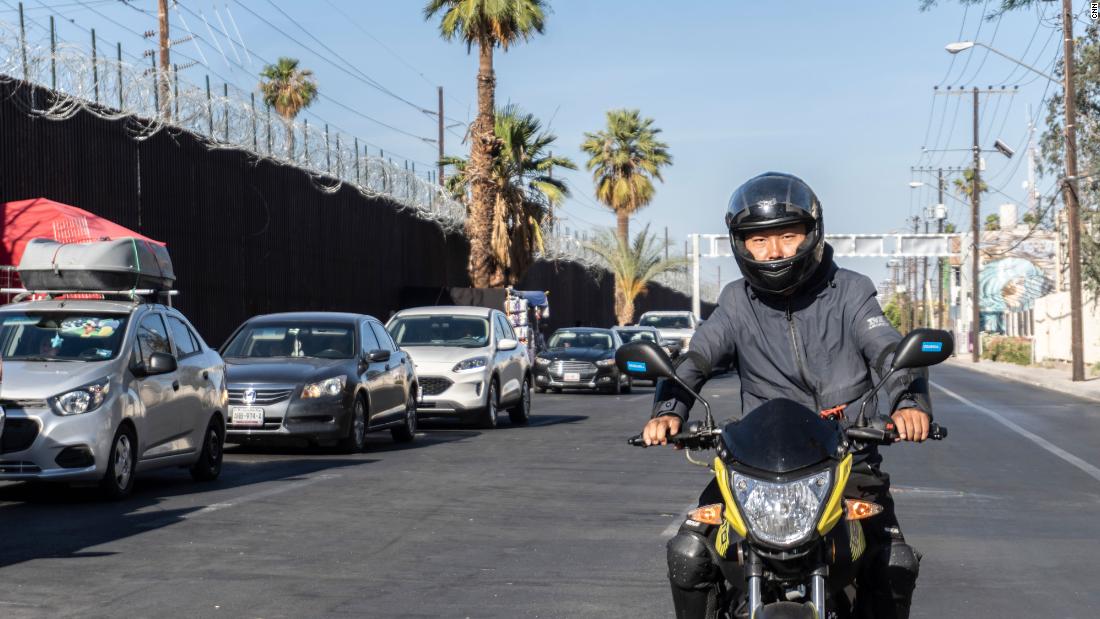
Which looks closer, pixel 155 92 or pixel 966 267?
pixel 155 92

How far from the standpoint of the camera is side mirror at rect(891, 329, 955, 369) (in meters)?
4.72

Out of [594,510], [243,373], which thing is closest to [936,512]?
[594,510]

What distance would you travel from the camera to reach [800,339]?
17.4ft

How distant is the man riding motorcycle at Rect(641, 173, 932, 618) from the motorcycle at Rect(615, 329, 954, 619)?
236mm

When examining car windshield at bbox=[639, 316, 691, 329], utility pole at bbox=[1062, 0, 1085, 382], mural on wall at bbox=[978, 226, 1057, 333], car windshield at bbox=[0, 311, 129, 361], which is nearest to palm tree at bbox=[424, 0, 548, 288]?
car windshield at bbox=[639, 316, 691, 329]

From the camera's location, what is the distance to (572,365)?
34.2 metres

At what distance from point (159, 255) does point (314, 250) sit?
19.4 m

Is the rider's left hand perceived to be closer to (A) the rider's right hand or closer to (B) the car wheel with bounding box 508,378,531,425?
(A) the rider's right hand

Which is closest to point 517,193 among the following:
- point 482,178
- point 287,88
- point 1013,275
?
point 482,178

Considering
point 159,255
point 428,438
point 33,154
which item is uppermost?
point 33,154

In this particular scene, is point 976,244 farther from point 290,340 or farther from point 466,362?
point 290,340

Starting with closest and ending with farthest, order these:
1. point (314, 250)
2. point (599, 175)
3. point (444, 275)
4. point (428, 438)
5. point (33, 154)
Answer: point (428, 438) < point (33, 154) < point (314, 250) < point (444, 275) < point (599, 175)

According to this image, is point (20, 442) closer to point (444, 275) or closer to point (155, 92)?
point (155, 92)

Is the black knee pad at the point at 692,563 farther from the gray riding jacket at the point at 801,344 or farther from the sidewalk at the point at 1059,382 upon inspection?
the sidewalk at the point at 1059,382
